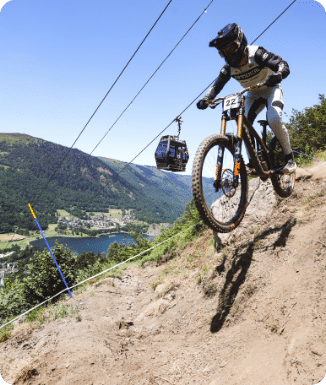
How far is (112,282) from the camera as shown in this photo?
8.88 meters

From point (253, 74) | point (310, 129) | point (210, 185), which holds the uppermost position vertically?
point (310, 129)

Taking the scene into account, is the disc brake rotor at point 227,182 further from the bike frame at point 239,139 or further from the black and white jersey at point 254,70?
the black and white jersey at point 254,70

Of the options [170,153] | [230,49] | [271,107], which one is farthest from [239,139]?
[170,153]

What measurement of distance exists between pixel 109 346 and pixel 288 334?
12.1 ft

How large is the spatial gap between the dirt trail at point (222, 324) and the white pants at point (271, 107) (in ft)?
6.78

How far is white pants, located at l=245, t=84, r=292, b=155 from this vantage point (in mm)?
4629

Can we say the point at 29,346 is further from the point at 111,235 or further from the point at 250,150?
the point at 111,235

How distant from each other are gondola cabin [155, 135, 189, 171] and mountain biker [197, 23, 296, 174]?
10.3 ft

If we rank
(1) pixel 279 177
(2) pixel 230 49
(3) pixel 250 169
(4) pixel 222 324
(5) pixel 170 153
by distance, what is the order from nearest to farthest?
1. (2) pixel 230 49
2. (4) pixel 222 324
3. (3) pixel 250 169
4. (1) pixel 279 177
5. (5) pixel 170 153

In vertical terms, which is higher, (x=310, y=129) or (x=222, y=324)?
(x=310, y=129)

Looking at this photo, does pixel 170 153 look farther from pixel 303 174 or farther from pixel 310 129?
pixel 310 129

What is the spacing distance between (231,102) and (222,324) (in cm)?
413

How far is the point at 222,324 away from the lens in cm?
446

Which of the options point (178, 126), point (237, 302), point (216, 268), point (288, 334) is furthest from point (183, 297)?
point (178, 126)
